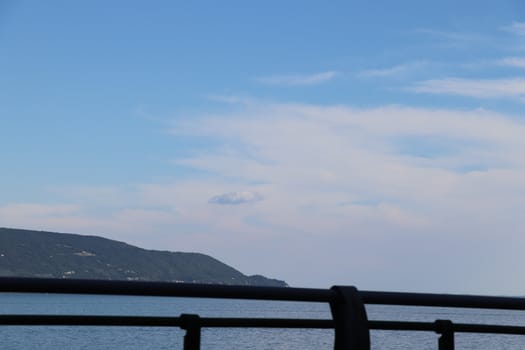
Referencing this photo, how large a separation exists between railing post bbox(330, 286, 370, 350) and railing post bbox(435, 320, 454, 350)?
45cm

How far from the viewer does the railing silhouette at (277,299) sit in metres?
3.38

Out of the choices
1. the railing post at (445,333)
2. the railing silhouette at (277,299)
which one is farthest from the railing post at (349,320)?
the railing post at (445,333)

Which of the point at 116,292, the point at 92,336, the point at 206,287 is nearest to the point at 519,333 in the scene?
the point at 206,287

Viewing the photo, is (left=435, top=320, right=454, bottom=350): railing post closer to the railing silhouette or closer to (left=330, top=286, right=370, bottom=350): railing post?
the railing silhouette

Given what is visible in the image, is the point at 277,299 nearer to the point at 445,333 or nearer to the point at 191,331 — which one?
the point at 191,331

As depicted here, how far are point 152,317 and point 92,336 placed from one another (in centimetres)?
10484

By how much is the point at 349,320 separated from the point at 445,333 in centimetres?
57

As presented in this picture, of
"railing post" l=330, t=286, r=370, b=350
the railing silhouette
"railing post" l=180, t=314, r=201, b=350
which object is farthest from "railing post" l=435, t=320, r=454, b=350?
"railing post" l=180, t=314, r=201, b=350

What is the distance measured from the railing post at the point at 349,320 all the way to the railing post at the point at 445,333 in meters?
0.45

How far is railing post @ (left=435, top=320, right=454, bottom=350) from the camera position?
4.09 meters

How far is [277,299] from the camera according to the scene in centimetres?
360

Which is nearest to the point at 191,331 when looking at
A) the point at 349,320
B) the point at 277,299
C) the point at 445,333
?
the point at 277,299

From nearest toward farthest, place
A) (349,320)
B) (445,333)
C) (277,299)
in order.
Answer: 1. (277,299)
2. (349,320)
3. (445,333)

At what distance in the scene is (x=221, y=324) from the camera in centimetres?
362
